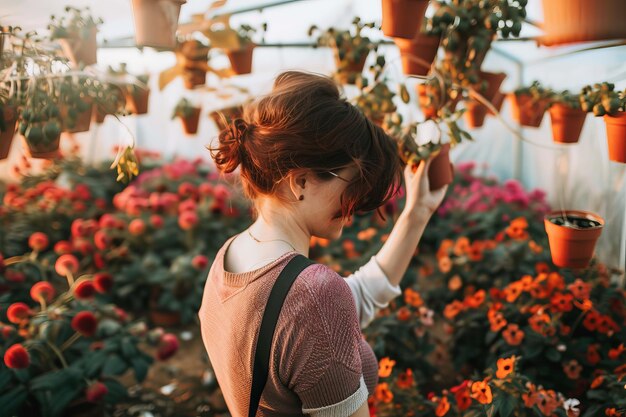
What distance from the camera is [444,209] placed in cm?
444

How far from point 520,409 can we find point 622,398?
11.8 inches

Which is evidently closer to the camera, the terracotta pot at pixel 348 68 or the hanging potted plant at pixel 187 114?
the terracotta pot at pixel 348 68

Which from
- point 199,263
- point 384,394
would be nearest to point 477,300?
point 384,394

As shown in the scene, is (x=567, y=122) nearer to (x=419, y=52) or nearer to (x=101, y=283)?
(x=419, y=52)

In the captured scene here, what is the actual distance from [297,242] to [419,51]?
43.2 inches

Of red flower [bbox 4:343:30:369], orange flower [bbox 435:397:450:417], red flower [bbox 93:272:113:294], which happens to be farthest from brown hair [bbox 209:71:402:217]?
red flower [bbox 93:272:113:294]

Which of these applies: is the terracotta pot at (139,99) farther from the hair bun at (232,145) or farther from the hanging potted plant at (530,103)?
the hanging potted plant at (530,103)

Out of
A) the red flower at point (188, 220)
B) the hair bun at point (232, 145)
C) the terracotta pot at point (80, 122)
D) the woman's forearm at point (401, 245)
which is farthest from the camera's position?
the red flower at point (188, 220)

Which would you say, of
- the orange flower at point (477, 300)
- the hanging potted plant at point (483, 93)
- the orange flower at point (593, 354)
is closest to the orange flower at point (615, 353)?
the orange flower at point (593, 354)

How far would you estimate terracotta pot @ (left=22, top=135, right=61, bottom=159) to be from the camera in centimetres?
171

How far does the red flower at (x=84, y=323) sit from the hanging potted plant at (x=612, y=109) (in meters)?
1.89

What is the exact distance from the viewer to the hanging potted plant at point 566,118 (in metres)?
2.05

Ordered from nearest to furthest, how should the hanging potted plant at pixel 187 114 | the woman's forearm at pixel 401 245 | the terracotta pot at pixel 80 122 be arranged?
1. the woman's forearm at pixel 401 245
2. the terracotta pot at pixel 80 122
3. the hanging potted plant at pixel 187 114

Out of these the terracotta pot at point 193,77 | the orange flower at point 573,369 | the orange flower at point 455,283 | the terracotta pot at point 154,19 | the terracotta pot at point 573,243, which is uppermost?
the terracotta pot at point 154,19
